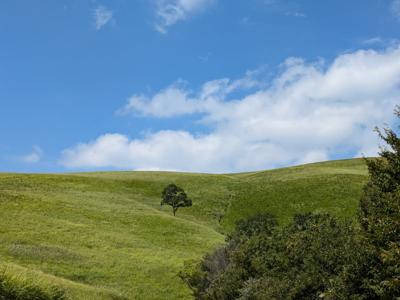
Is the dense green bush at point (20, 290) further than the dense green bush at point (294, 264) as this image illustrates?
No

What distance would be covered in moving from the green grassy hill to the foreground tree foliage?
6.87m

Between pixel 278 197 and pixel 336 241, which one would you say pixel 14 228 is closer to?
pixel 336 241

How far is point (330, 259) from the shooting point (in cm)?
2461

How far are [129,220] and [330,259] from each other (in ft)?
175

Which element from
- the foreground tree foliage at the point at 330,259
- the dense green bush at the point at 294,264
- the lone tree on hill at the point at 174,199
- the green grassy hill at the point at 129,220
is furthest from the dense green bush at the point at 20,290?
the lone tree on hill at the point at 174,199

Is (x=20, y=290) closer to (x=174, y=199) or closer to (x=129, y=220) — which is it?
(x=129, y=220)

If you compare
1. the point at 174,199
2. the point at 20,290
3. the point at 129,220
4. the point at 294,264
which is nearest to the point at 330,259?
the point at 294,264

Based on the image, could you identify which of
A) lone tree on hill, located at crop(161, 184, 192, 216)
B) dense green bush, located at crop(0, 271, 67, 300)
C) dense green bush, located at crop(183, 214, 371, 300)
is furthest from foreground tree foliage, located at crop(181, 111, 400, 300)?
lone tree on hill, located at crop(161, 184, 192, 216)

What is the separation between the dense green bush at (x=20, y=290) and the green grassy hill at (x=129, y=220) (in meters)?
0.58

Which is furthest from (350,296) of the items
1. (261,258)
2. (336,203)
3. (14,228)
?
(336,203)

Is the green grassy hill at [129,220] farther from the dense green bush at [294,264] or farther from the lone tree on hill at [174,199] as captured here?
the dense green bush at [294,264]

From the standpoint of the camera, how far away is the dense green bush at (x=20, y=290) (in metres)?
11.1

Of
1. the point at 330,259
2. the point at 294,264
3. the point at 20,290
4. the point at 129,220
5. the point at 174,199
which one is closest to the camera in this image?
the point at 20,290

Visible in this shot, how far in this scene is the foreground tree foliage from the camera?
17844 millimetres
